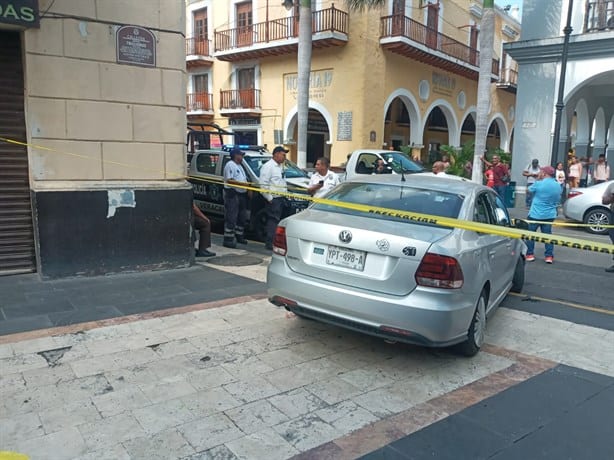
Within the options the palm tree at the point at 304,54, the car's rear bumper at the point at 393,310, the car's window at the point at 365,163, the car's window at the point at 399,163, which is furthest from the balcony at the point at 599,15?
the car's rear bumper at the point at 393,310

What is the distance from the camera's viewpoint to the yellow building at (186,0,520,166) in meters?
21.1

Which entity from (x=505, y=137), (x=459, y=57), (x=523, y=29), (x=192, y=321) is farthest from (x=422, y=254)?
(x=505, y=137)

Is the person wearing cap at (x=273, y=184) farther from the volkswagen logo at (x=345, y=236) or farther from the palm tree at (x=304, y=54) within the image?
the palm tree at (x=304, y=54)

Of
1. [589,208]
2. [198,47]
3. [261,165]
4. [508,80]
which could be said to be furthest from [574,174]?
[198,47]

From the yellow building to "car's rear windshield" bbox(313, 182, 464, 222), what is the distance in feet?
49.3

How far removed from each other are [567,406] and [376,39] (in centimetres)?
1949

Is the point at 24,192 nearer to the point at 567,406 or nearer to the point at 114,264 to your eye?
the point at 114,264

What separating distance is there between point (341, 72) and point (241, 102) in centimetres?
612

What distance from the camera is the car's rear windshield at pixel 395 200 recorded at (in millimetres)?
4664

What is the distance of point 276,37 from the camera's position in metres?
23.1

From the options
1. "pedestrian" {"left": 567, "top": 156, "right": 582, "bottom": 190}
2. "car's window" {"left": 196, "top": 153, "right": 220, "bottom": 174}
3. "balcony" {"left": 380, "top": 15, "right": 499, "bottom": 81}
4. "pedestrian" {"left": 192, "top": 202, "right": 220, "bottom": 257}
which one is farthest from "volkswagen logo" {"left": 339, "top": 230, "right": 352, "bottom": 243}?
"balcony" {"left": 380, "top": 15, "right": 499, "bottom": 81}

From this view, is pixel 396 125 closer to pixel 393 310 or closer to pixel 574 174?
pixel 574 174

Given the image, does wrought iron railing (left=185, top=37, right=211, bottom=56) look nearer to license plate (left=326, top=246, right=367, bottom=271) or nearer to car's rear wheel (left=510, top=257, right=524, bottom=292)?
car's rear wheel (left=510, top=257, right=524, bottom=292)

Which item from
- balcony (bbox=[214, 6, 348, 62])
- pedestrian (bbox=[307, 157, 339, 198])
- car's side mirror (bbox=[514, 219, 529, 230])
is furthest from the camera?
balcony (bbox=[214, 6, 348, 62])
